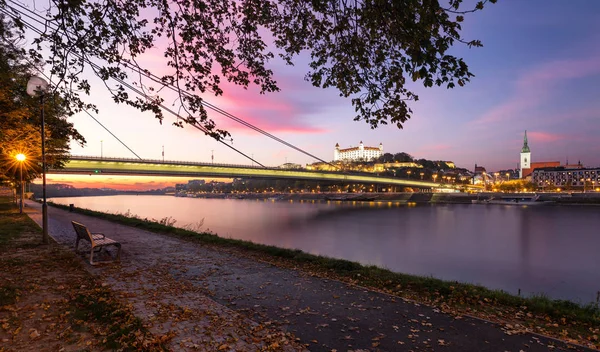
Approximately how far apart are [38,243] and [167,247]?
4474 mm

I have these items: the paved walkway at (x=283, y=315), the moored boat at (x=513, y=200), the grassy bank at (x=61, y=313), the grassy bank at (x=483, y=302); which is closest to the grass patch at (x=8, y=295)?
the grassy bank at (x=61, y=313)

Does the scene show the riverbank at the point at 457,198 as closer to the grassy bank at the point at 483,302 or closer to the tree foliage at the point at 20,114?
the grassy bank at the point at 483,302

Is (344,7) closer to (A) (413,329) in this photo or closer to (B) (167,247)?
(A) (413,329)

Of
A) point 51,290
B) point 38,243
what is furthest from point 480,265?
point 38,243

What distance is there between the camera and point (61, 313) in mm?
5109

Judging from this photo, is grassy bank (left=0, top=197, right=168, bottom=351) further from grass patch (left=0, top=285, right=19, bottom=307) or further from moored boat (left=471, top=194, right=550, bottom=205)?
moored boat (left=471, top=194, right=550, bottom=205)

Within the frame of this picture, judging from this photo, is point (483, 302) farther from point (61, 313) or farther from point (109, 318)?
point (61, 313)

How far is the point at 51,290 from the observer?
6258 mm

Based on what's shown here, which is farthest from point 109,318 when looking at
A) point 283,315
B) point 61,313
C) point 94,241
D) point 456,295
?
point 456,295

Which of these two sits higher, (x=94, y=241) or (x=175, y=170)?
(x=175, y=170)

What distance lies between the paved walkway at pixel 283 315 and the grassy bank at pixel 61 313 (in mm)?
314

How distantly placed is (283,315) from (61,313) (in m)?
3.55

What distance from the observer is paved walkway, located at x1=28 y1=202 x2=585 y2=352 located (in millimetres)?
4430

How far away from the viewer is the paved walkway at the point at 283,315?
4.43m
